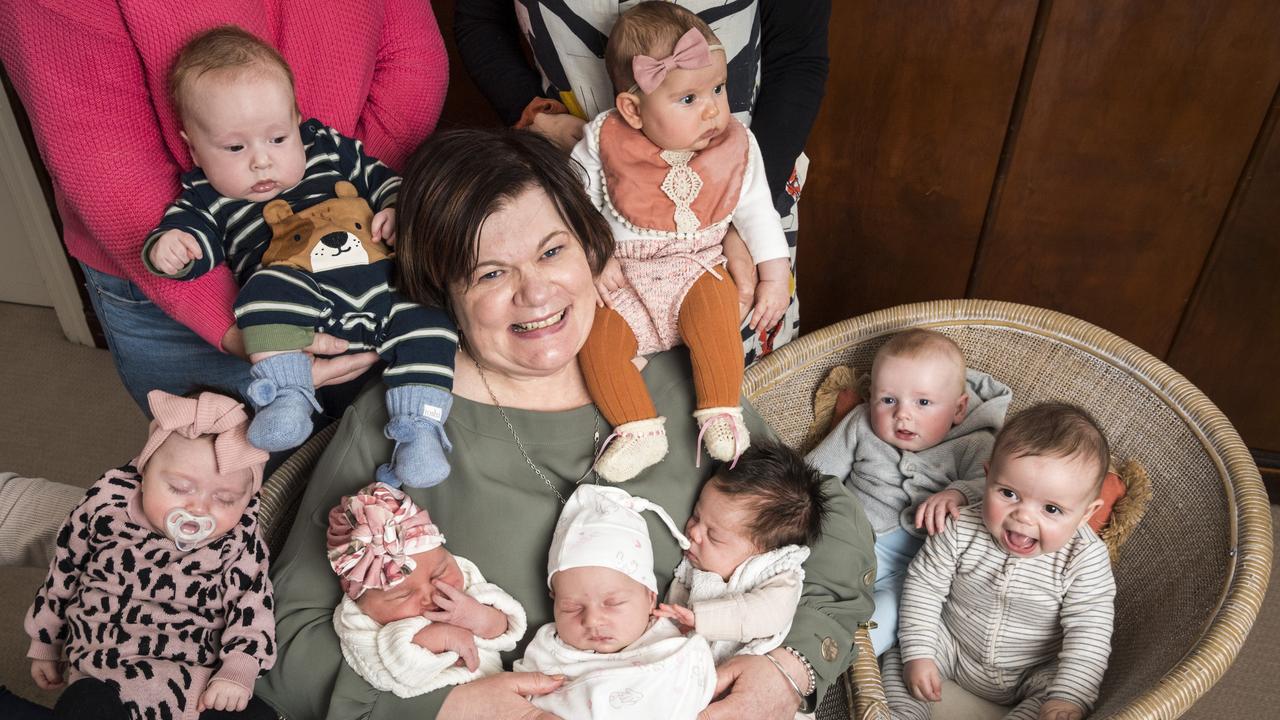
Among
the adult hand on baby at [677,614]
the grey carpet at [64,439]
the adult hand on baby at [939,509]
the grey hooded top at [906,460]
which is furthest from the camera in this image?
the grey carpet at [64,439]

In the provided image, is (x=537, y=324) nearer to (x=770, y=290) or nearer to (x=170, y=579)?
(x=770, y=290)

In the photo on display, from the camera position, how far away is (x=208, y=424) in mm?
1439

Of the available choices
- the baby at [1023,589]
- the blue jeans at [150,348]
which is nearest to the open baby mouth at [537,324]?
the blue jeans at [150,348]

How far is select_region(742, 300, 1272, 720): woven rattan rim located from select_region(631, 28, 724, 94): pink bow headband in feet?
2.57

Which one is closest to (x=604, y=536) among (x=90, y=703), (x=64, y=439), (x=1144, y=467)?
(x=90, y=703)

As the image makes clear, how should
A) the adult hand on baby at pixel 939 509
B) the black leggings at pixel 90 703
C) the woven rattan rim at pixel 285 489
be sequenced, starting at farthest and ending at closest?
the adult hand on baby at pixel 939 509, the woven rattan rim at pixel 285 489, the black leggings at pixel 90 703

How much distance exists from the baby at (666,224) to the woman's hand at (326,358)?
1.30 ft

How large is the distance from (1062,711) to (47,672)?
1.74 meters

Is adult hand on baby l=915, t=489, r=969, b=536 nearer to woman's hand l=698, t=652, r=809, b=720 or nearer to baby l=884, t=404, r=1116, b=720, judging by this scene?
baby l=884, t=404, r=1116, b=720

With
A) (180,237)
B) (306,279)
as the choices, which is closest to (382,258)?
(306,279)

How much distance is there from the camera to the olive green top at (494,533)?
1.40 meters

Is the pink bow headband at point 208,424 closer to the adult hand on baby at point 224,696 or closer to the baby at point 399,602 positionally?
the baby at point 399,602

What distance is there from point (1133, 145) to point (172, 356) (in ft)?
7.68

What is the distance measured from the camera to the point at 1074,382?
2.06 meters
